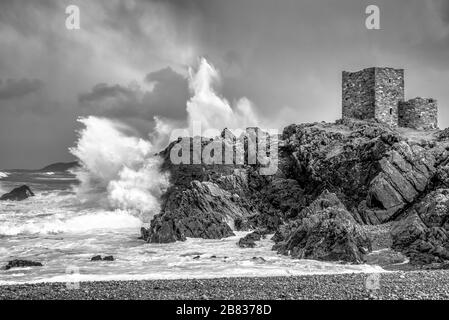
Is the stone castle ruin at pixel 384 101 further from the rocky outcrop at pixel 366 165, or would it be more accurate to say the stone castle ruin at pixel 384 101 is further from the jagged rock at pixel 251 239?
the jagged rock at pixel 251 239

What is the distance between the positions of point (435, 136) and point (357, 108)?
669 centimetres

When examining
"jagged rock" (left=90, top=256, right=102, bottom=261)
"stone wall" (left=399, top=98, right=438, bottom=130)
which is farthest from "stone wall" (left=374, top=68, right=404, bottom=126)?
"jagged rock" (left=90, top=256, right=102, bottom=261)

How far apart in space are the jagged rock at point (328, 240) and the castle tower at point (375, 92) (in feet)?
54.6

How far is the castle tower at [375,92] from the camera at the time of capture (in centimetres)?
4247

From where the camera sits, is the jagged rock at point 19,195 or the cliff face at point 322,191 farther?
the jagged rock at point 19,195

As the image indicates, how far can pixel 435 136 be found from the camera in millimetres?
39250

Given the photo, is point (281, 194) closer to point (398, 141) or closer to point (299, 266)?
point (398, 141)

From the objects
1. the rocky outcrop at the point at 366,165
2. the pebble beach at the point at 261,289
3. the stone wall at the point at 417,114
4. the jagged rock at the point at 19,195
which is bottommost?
the pebble beach at the point at 261,289

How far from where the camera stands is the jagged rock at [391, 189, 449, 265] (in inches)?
891

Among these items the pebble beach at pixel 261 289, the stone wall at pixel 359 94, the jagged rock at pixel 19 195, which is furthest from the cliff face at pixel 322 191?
the jagged rock at pixel 19 195

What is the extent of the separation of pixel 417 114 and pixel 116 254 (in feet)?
89.6

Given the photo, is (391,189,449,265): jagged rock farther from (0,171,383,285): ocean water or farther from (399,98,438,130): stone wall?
(399,98,438,130): stone wall

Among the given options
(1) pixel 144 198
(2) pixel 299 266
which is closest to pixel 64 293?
(2) pixel 299 266
